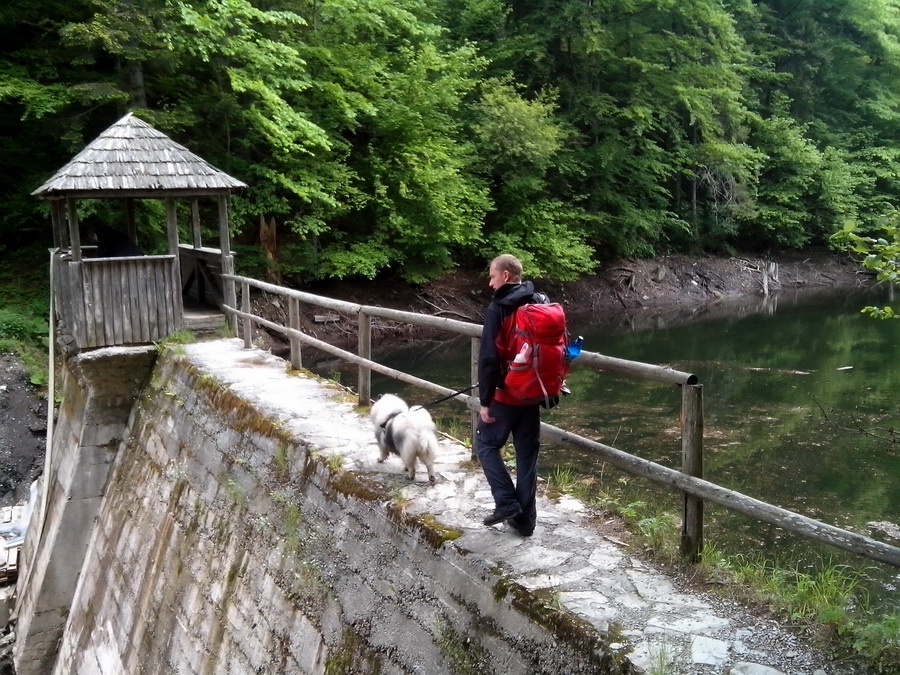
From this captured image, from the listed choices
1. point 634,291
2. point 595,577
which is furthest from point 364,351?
point 634,291

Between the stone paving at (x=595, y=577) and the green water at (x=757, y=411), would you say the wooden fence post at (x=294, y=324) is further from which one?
the green water at (x=757, y=411)

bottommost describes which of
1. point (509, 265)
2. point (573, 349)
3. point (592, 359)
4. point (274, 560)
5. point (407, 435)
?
point (274, 560)

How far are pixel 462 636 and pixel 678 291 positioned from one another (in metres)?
26.0

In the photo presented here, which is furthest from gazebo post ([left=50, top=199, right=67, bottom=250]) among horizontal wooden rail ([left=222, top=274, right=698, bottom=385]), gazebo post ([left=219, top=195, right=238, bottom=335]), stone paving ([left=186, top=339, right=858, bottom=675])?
stone paving ([left=186, top=339, right=858, bottom=675])

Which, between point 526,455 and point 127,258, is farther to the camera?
point 127,258

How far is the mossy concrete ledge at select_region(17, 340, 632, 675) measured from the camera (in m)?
3.64

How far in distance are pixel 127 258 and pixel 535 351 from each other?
281 inches

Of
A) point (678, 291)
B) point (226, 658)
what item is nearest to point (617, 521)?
point (226, 658)

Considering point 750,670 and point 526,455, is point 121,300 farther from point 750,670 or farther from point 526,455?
point 750,670

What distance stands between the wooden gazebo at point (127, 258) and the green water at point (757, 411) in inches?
201

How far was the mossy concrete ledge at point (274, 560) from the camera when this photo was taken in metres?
3.64

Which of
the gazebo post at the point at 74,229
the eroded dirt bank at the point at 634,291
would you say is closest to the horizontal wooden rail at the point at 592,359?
the gazebo post at the point at 74,229

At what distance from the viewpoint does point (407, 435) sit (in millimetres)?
4906

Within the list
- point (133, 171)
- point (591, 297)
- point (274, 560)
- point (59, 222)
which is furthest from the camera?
point (591, 297)
